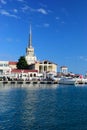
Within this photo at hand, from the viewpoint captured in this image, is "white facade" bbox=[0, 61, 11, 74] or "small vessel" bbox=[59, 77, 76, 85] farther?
"white facade" bbox=[0, 61, 11, 74]

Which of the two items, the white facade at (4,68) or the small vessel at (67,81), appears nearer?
the small vessel at (67,81)

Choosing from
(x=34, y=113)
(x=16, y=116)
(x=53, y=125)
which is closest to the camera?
(x=53, y=125)

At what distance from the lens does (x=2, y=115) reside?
1635 inches

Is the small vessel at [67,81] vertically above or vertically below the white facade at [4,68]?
below

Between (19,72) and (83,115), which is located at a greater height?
(19,72)

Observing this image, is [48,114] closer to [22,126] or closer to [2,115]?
→ [2,115]

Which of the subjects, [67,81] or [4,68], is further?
[4,68]

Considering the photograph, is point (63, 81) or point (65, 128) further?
point (63, 81)

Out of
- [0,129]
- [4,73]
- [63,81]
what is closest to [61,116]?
[0,129]

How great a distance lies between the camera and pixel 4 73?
184 metres

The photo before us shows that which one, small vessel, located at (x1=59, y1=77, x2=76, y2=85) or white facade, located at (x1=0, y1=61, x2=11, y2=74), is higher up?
white facade, located at (x1=0, y1=61, x2=11, y2=74)

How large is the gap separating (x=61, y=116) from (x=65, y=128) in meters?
7.72

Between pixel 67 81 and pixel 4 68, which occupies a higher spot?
pixel 4 68

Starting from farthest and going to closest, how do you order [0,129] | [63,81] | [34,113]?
[63,81] → [34,113] → [0,129]
